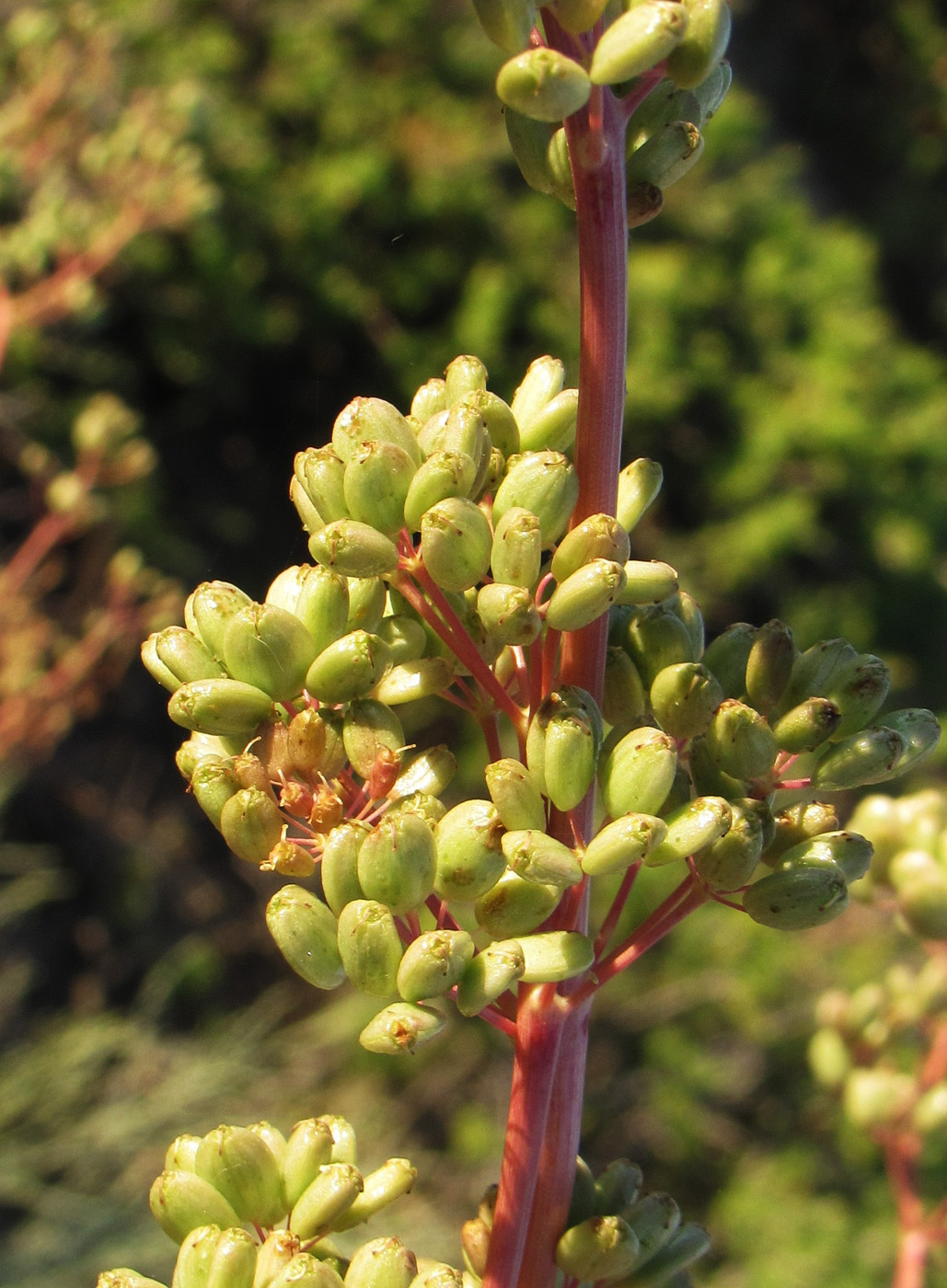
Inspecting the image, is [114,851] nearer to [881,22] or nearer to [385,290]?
[385,290]

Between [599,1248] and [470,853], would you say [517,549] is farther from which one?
[599,1248]

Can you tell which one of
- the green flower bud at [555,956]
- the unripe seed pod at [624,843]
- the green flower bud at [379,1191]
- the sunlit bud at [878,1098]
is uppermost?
the unripe seed pod at [624,843]

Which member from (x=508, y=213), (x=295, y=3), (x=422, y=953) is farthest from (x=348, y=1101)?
(x=295, y=3)

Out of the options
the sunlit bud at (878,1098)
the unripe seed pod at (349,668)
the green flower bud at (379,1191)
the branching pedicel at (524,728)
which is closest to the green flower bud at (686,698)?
the branching pedicel at (524,728)

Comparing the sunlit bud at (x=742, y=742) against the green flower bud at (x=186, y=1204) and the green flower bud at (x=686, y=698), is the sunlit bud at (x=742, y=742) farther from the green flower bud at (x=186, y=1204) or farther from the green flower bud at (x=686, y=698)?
the green flower bud at (x=186, y=1204)

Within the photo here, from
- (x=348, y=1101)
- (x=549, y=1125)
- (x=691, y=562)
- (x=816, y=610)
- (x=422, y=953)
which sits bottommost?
(x=348, y=1101)

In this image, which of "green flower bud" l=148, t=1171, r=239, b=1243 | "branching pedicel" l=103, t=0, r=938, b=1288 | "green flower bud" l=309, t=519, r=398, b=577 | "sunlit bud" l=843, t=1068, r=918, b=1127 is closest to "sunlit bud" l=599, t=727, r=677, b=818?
"branching pedicel" l=103, t=0, r=938, b=1288

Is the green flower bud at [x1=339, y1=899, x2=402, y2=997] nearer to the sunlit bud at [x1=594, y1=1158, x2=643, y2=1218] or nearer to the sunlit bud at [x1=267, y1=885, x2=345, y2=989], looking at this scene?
the sunlit bud at [x1=267, y1=885, x2=345, y2=989]
